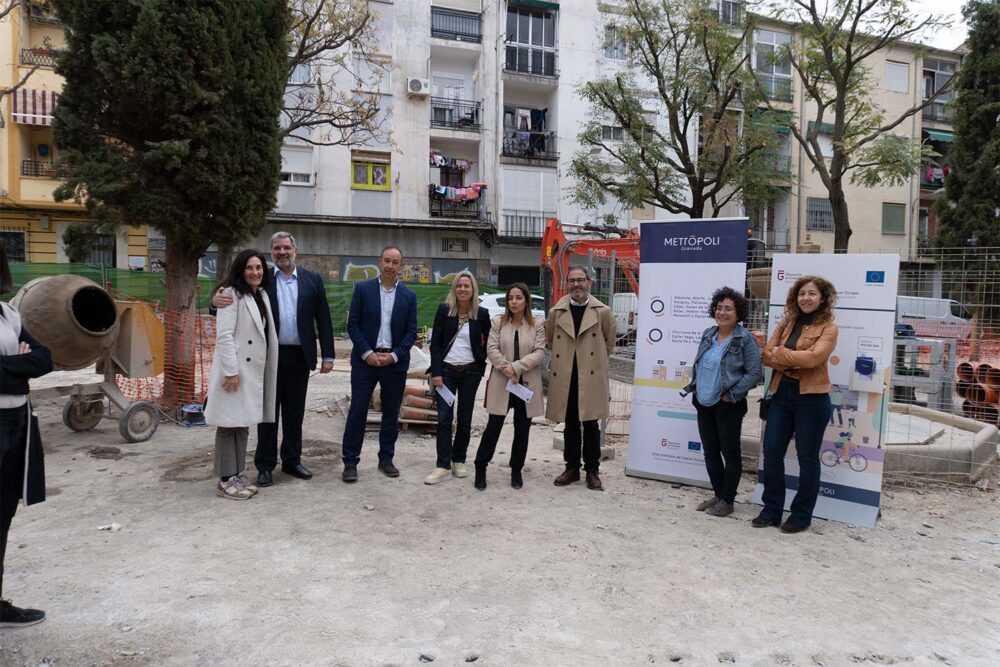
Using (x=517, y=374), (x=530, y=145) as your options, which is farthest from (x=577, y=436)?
(x=530, y=145)

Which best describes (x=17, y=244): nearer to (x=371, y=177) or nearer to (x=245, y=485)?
(x=371, y=177)

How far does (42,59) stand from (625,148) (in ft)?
64.4

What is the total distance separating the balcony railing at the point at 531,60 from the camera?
26.0m

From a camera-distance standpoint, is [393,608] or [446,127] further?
[446,127]

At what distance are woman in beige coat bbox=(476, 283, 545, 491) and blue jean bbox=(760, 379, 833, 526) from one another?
5.85ft

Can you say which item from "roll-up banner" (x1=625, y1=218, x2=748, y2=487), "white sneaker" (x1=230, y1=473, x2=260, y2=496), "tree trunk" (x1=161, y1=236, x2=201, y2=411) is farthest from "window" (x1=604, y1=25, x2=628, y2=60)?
"white sneaker" (x1=230, y1=473, x2=260, y2=496)

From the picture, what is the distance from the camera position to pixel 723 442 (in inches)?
197

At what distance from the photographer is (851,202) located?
29.9 m

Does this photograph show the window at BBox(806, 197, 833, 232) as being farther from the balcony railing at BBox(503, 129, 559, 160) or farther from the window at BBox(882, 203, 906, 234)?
the balcony railing at BBox(503, 129, 559, 160)

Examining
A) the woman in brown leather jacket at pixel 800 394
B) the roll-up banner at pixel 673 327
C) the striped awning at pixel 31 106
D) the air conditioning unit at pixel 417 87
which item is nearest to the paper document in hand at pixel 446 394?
the roll-up banner at pixel 673 327

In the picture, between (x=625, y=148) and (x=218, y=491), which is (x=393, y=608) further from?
(x=625, y=148)

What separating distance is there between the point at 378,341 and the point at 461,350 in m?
0.71

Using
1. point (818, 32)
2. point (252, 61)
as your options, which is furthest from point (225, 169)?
point (818, 32)

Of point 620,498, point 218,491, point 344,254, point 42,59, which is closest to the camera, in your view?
point 218,491
